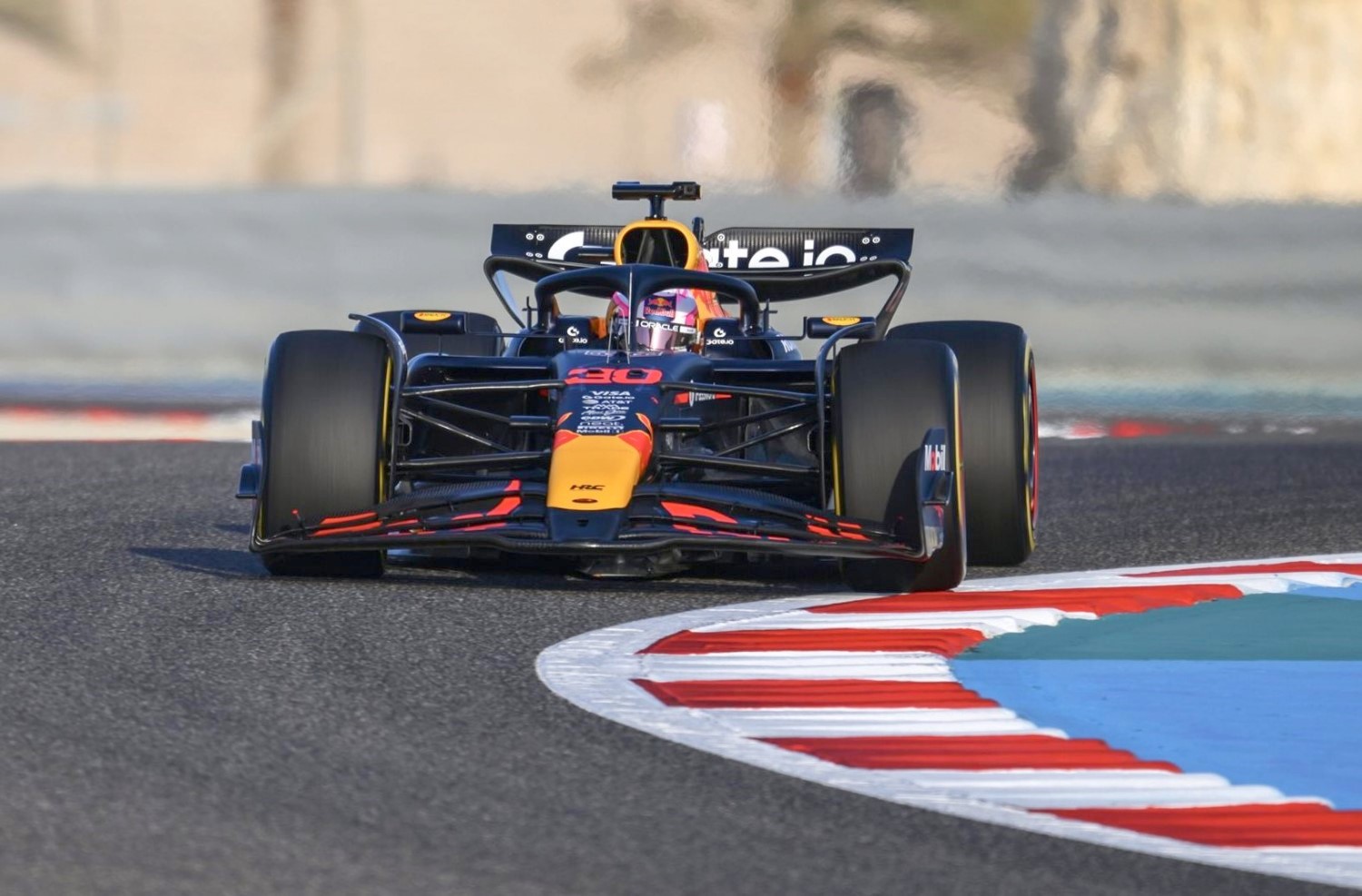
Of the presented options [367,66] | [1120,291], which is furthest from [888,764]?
[367,66]

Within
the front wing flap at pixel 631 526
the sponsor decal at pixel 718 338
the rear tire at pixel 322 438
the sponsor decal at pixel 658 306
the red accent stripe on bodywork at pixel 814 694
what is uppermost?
the sponsor decal at pixel 658 306

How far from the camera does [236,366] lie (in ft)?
48.2

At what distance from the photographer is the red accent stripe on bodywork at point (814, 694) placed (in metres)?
5.52

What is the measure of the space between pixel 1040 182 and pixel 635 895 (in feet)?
37.0

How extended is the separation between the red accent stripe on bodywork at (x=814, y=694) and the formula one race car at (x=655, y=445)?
1.11 metres

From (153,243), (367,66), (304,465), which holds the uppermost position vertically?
(367,66)

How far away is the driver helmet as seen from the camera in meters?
8.51

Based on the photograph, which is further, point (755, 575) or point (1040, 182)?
point (1040, 182)

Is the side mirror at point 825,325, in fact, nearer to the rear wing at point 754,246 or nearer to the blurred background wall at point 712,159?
the rear wing at point 754,246

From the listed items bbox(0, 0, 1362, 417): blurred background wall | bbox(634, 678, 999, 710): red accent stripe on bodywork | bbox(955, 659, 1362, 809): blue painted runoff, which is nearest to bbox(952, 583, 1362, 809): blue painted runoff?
bbox(955, 659, 1362, 809): blue painted runoff

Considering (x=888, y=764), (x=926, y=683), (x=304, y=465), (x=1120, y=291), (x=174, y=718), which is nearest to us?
(x=888, y=764)

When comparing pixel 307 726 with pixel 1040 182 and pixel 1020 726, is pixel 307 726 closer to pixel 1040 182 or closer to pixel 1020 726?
pixel 1020 726

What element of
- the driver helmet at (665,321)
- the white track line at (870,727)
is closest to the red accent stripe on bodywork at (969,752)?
the white track line at (870,727)

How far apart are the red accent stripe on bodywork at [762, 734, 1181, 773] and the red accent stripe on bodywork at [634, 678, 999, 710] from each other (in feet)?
1.18
